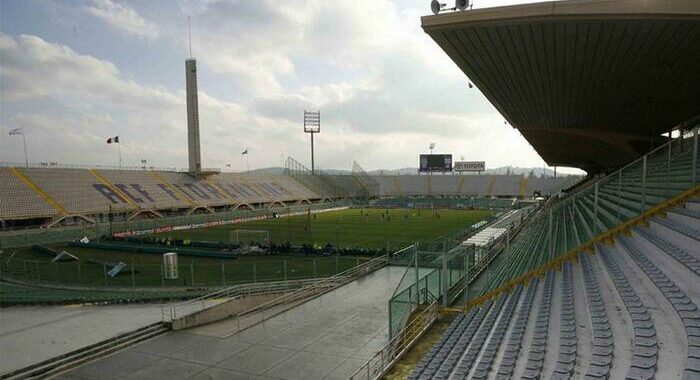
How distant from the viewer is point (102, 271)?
21.7 meters

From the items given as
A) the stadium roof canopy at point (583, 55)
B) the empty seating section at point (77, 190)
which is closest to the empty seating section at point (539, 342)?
the stadium roof canopy at point (583, 55)

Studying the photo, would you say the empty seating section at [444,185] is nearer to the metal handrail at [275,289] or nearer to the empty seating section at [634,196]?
the metal handrail at [275,289]

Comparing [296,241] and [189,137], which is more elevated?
[189,137]

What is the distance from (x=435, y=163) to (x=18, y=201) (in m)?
67.4

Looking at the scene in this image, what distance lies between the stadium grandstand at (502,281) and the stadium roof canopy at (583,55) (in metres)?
0.05

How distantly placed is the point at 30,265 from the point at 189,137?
3874 centimetres

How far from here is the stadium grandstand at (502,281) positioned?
18.8 feet

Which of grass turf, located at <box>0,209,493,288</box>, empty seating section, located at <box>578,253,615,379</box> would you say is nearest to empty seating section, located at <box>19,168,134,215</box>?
grass turf, located at <box>0,209,493,288</box>

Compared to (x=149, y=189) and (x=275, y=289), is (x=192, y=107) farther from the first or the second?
(x=275, y=289)

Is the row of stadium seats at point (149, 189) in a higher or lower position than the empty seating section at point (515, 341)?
higher

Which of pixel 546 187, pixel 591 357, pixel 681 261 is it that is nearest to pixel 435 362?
pixel 591 357

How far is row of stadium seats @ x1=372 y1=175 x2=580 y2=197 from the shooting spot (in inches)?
3219

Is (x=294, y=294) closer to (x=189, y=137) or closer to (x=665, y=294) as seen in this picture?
(x=665, y=294)

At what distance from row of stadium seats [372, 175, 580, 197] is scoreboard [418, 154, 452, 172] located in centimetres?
499
